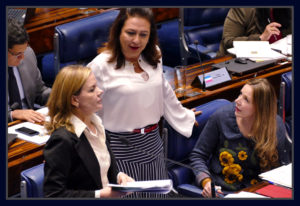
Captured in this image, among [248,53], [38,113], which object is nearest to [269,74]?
[248,53]

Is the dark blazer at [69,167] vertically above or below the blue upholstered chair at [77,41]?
below

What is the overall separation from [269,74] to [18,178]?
→ 1.25m

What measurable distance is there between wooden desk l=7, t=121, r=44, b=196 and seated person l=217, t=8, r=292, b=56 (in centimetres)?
101

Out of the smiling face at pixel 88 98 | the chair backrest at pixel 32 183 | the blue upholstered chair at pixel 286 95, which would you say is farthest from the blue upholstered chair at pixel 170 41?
the smiling face at pixel 88 98

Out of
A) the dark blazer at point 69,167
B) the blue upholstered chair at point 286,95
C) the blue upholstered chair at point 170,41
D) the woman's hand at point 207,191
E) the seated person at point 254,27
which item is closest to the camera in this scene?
the dark blazer at point 69,167

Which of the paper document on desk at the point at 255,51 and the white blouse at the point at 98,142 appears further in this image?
the paper document on desk at the point at 255,51

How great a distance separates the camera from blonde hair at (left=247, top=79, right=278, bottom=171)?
2.08 meters

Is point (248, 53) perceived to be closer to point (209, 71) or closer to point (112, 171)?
point (209, 71)

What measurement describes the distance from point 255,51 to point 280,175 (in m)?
1.07

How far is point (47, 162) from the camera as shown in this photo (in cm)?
153

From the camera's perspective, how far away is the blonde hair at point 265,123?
2084 millimetres

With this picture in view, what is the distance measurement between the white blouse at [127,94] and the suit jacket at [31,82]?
320mm

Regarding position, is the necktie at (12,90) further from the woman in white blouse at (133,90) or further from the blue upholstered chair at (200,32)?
the blue upholstered chair at (200,32)

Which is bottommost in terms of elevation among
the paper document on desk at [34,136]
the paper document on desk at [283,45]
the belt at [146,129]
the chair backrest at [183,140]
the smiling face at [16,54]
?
the chair backrest at [183,140]
